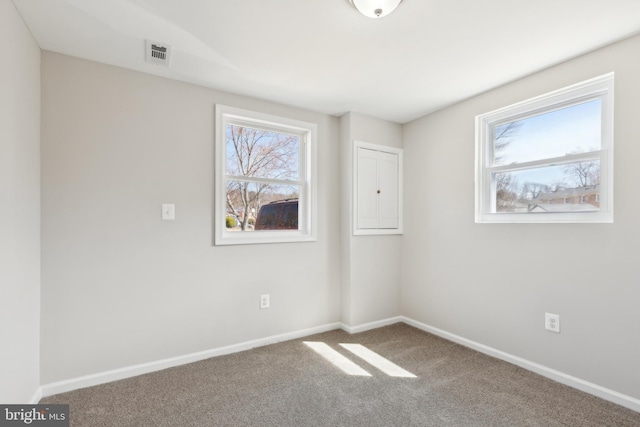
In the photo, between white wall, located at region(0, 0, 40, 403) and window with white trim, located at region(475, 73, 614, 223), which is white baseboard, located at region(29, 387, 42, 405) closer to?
white wall, located at region(0, 0, 40, 403)

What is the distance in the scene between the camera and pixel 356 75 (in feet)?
7.88

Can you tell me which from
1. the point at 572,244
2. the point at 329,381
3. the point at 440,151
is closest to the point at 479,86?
the point at 440,151

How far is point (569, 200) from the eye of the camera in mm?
2230

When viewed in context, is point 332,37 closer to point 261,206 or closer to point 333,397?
point 261,206

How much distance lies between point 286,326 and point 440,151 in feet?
7.70

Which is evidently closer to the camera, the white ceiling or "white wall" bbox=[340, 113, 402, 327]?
the white ceiling

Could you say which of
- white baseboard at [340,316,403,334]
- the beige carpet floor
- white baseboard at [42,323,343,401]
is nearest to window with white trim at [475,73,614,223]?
the beige carpet floor

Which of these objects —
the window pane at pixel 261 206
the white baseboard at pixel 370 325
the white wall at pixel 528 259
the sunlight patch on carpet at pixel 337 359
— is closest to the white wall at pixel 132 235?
the window pane at pixel 261 206

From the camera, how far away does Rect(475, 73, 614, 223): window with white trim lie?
2.06 meters

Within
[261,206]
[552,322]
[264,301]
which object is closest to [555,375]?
[552,322]

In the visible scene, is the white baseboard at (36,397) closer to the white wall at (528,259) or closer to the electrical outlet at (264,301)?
the electrical outlet at (264,301)

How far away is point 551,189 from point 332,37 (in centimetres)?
200

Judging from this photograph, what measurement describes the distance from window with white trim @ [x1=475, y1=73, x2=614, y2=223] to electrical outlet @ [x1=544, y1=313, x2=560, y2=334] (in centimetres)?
71

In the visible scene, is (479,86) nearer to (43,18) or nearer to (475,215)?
(475,215)
